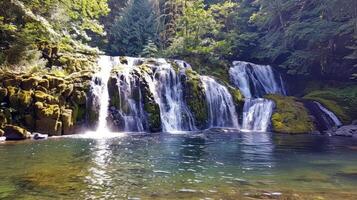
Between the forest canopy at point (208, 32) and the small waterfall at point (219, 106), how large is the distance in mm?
4889

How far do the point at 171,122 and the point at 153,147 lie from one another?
8.21m

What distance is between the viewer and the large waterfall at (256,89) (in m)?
23.2

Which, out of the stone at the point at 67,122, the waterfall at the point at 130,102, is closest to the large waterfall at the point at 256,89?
the waterfall at the point at 130,102

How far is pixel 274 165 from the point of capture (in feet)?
34.1

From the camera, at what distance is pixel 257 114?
922 inches

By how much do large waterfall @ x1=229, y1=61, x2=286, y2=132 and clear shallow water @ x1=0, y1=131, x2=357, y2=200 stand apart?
8.52 metres

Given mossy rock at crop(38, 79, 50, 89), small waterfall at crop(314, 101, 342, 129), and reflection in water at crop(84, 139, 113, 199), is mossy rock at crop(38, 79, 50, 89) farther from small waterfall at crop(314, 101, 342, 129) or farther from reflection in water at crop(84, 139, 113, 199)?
small waterfall at crop(314, 101, 342, 129)

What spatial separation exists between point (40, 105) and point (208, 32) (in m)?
19.9

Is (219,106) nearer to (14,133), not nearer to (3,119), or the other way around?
(14,133)

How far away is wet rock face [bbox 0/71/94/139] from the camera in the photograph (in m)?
17.1

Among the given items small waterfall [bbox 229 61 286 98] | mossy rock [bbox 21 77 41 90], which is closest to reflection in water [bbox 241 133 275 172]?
mossy rock [bbox 21 77 41 90]

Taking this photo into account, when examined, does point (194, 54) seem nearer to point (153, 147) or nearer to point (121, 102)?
point (121, 102)

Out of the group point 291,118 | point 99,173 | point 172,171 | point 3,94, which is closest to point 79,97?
point 3,94

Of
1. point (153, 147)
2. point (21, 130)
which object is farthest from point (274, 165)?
point (21, 130)
